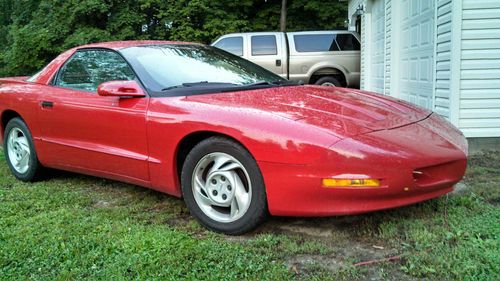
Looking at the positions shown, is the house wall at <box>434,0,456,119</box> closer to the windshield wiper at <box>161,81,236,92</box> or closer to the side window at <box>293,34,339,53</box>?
the windshield wiper at <box>161,81,236,92</box>

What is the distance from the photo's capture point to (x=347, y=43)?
1276 cm

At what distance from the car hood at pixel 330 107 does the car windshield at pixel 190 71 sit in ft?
0.69

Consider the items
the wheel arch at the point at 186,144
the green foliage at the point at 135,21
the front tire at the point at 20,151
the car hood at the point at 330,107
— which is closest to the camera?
the car hood at the point at 330,107

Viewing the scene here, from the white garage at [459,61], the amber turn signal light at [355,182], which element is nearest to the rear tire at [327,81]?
the white garage at [459,61]

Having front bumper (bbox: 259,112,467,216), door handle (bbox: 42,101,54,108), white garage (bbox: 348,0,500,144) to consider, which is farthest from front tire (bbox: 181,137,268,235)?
white garage (bbox: 348,0,500,144)

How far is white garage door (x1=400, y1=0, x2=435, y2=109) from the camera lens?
21.8 ft

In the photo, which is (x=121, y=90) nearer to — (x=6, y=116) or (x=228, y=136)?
(x=228, y=136)

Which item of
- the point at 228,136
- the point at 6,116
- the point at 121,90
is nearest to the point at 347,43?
the point at 6,116

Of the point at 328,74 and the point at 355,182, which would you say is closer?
the point at 355,182

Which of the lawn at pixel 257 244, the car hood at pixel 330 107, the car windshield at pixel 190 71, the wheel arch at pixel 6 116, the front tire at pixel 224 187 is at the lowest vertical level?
the lawn at pixel 257 244

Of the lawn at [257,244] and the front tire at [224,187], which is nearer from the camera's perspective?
the lawn at [257,244]

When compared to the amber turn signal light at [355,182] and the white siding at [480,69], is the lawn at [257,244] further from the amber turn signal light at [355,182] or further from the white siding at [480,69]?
the white siding at [480,69]

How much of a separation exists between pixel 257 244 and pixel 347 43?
10.6 m

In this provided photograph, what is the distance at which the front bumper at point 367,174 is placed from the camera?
271 centimetres
